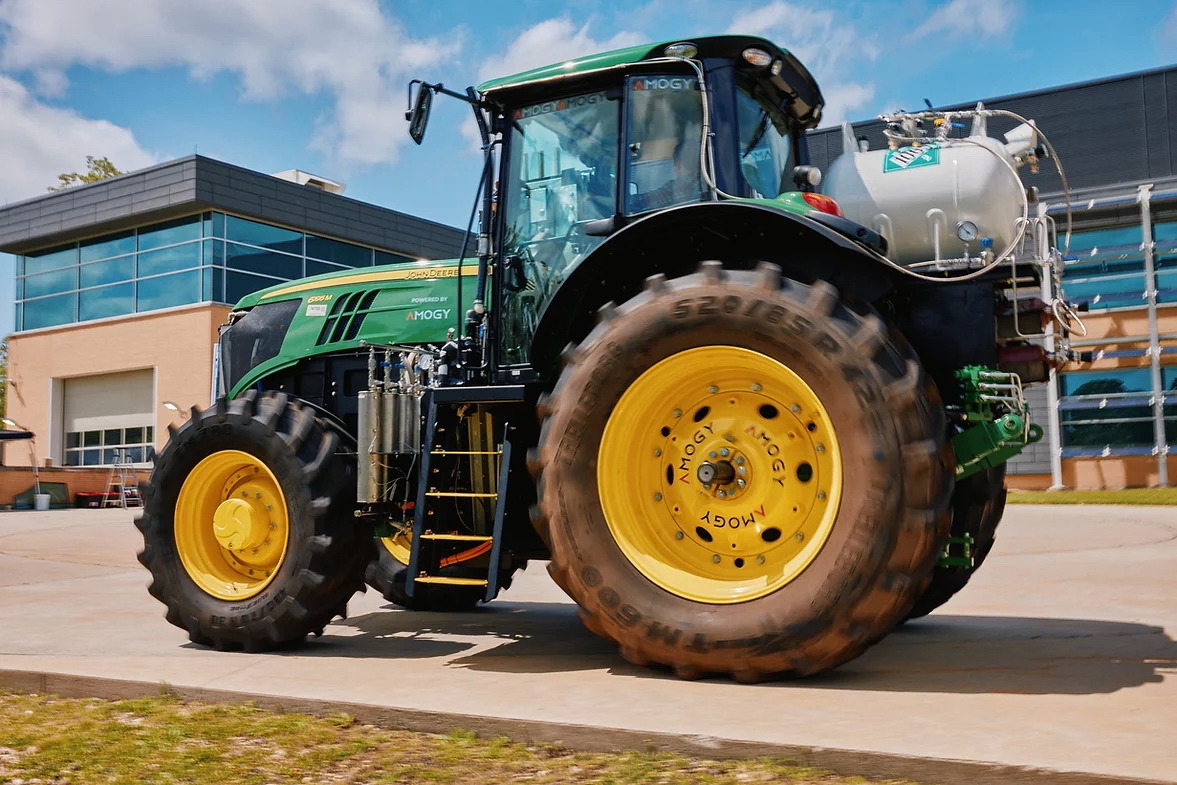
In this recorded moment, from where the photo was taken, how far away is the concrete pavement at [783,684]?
3.49 m

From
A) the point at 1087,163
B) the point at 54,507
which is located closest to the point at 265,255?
the point at 54,507

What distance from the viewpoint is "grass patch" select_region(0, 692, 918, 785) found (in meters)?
3.36

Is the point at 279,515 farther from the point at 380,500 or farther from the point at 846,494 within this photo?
the point at 846,494

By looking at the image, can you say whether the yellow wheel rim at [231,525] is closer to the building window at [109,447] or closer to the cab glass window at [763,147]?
the cab glass window at [763,147]

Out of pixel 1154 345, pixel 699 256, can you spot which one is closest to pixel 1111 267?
pixel 1154 345

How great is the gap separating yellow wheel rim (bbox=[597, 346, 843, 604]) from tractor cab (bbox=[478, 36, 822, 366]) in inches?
36.0

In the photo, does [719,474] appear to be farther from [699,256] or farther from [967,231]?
[967,231]

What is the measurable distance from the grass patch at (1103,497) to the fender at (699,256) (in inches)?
672

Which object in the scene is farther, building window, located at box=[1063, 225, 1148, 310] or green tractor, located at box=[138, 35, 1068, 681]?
building window, located at box=[1063, 225, 1148, 310]

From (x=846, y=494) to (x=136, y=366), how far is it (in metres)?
29.6

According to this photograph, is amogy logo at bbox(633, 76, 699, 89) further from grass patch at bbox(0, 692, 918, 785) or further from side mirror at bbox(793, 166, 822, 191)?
grass patch at bbox(0, 692, 918, 785)

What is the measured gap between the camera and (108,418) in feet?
103

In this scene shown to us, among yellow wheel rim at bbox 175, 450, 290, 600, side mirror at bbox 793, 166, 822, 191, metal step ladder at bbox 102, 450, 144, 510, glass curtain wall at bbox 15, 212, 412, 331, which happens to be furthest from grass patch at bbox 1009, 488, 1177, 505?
metal step ladder at bbox 102, 450, 144, 510

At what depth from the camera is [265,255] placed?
30.4 meters
